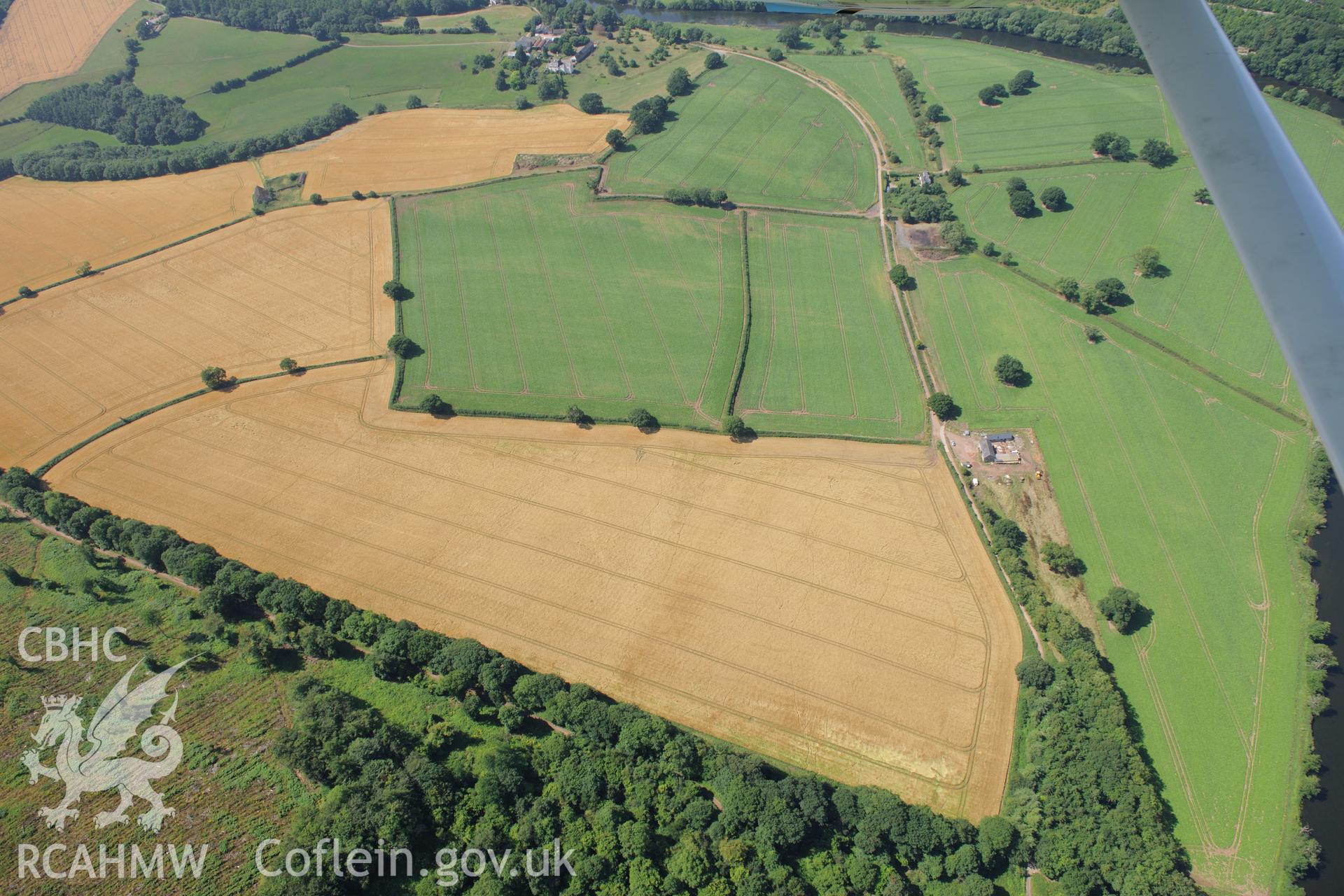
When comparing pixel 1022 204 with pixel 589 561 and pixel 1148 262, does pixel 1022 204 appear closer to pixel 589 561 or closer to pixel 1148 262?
pixel 1148 262

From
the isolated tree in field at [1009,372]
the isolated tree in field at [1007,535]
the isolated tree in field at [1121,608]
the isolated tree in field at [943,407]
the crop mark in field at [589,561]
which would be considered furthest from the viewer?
the isolated tree in field at [1009,372]

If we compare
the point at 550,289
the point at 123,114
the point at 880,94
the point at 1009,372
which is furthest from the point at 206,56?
the point at 1009,372

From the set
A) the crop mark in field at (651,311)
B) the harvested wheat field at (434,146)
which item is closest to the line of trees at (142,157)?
the harvested wheat field at (434,146)

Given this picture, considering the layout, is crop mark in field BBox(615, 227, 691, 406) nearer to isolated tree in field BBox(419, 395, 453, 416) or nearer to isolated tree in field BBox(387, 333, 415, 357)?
isolated tree in field BBox(419, 395, 453, 416)

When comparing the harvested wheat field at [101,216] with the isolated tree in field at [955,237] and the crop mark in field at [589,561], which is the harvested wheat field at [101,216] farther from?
the isolated tree in field at [955,237]

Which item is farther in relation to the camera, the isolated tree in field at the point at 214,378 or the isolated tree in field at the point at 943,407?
the isolated tree in field at the point at 214,378

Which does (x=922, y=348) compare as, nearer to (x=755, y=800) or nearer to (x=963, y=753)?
(x=963, y=753)
